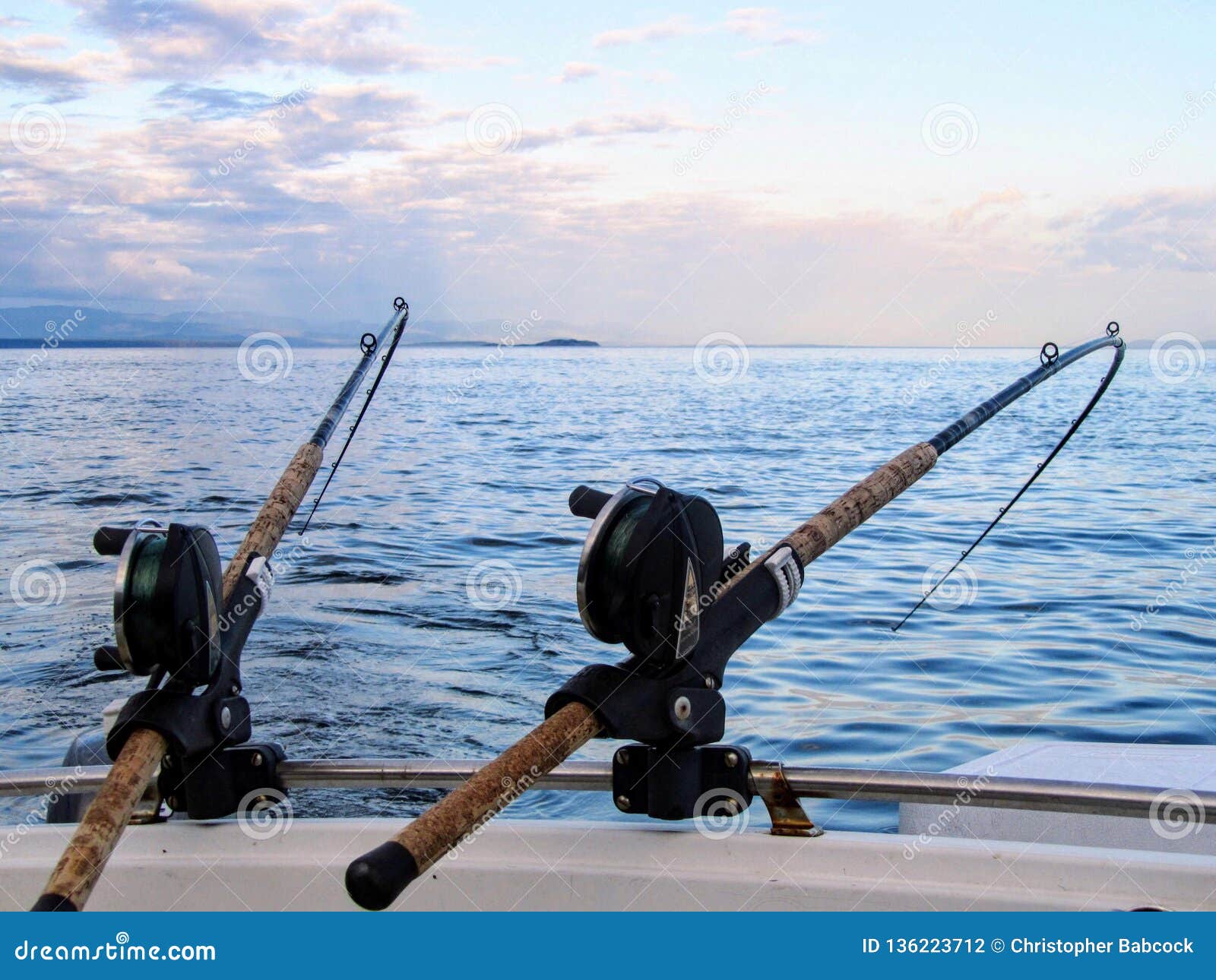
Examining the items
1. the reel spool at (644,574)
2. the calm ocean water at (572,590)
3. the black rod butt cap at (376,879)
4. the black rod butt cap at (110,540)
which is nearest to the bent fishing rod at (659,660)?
the reel spool at (644,574)

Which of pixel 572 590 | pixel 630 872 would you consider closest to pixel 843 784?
pixel 630 872

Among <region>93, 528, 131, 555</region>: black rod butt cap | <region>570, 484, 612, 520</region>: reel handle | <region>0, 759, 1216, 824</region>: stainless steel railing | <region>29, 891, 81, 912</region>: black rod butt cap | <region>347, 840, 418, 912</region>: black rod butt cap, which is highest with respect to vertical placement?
<region>570, 484, 612, 520</region>: reel handle

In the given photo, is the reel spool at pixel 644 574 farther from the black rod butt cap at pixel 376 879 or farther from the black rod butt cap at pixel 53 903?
the black rod butt cap at pixel 53 903

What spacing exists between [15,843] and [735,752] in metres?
1.08

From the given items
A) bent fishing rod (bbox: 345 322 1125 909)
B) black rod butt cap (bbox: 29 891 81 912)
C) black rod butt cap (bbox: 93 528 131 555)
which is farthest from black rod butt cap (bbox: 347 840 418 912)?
black rod butt cap (bbox: 93 528 131 555)

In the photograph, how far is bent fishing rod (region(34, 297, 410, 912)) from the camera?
1435 millimetres

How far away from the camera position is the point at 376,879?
3.58 ft

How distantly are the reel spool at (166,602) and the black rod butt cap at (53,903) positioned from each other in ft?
1.16

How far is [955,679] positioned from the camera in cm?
509

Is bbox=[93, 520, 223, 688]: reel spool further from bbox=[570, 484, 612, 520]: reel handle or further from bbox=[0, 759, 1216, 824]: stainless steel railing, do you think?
bbox=[570, 484, 612, 520]: reel handle

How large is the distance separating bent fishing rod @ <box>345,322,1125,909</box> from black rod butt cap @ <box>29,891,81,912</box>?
0.40 m

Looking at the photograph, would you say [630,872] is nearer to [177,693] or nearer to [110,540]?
[177,693]

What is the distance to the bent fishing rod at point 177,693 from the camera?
56.5 inches

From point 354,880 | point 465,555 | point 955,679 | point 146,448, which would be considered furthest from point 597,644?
point 146,448
